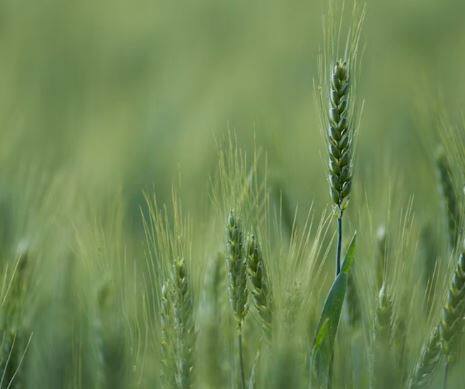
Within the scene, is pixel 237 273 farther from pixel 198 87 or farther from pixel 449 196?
pixel 198 87

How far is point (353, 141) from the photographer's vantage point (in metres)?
1.27

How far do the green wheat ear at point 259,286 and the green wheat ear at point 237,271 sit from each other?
0.05 feet

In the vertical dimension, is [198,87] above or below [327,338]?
above

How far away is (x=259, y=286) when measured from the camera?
1182 mm

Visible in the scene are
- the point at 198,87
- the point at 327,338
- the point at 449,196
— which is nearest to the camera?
the point at 327,338

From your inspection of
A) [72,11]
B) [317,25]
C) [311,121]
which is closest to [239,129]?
[311,121]

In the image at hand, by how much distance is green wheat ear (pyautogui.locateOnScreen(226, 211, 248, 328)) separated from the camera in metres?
1.16

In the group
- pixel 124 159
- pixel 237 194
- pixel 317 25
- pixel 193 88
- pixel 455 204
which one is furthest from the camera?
pixel 317 25

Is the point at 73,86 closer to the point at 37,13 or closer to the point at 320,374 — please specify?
the point at 37,13

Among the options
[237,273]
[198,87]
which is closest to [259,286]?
[237,273]

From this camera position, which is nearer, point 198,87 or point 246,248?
point 246,248

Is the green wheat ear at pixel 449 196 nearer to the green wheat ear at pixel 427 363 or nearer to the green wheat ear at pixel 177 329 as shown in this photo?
the green wheat ear at pixel 427 363

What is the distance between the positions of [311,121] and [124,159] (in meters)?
0.55

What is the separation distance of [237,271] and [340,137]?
0.23 metres
